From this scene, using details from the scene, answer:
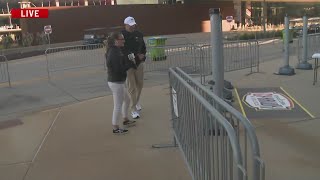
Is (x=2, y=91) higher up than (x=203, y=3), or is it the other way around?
(x=203, y=3)

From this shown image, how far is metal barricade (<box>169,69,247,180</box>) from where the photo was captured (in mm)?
3042

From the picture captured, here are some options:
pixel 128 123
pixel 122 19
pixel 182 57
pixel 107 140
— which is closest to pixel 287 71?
pixel 182 57

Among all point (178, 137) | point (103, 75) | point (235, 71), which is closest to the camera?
point (178, 137)

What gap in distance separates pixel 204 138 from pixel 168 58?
12942 mm

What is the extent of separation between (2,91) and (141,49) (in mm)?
6054

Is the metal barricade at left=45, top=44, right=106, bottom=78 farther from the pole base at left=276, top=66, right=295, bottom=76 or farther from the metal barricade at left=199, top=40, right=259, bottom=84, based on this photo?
the pole base at left=276, top=66, right=295, bottom=76

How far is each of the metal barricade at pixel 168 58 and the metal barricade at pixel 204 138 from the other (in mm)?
8126

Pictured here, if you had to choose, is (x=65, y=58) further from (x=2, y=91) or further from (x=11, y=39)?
(x=11, y=39)

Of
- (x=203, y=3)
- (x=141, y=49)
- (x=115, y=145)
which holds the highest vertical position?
(x=203, y=3)

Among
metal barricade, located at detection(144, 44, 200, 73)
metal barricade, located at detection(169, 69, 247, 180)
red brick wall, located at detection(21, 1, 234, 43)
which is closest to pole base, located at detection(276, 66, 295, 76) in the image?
metal barricade, located at detection(144, 44, 200, 73)

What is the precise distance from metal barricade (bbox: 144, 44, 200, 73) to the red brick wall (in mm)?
24065

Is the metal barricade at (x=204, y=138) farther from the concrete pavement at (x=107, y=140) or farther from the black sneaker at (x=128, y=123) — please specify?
the black sneaker at (x=128, y=123)

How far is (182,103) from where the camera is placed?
512 cm

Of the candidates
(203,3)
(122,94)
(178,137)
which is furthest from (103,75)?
(203,3)
